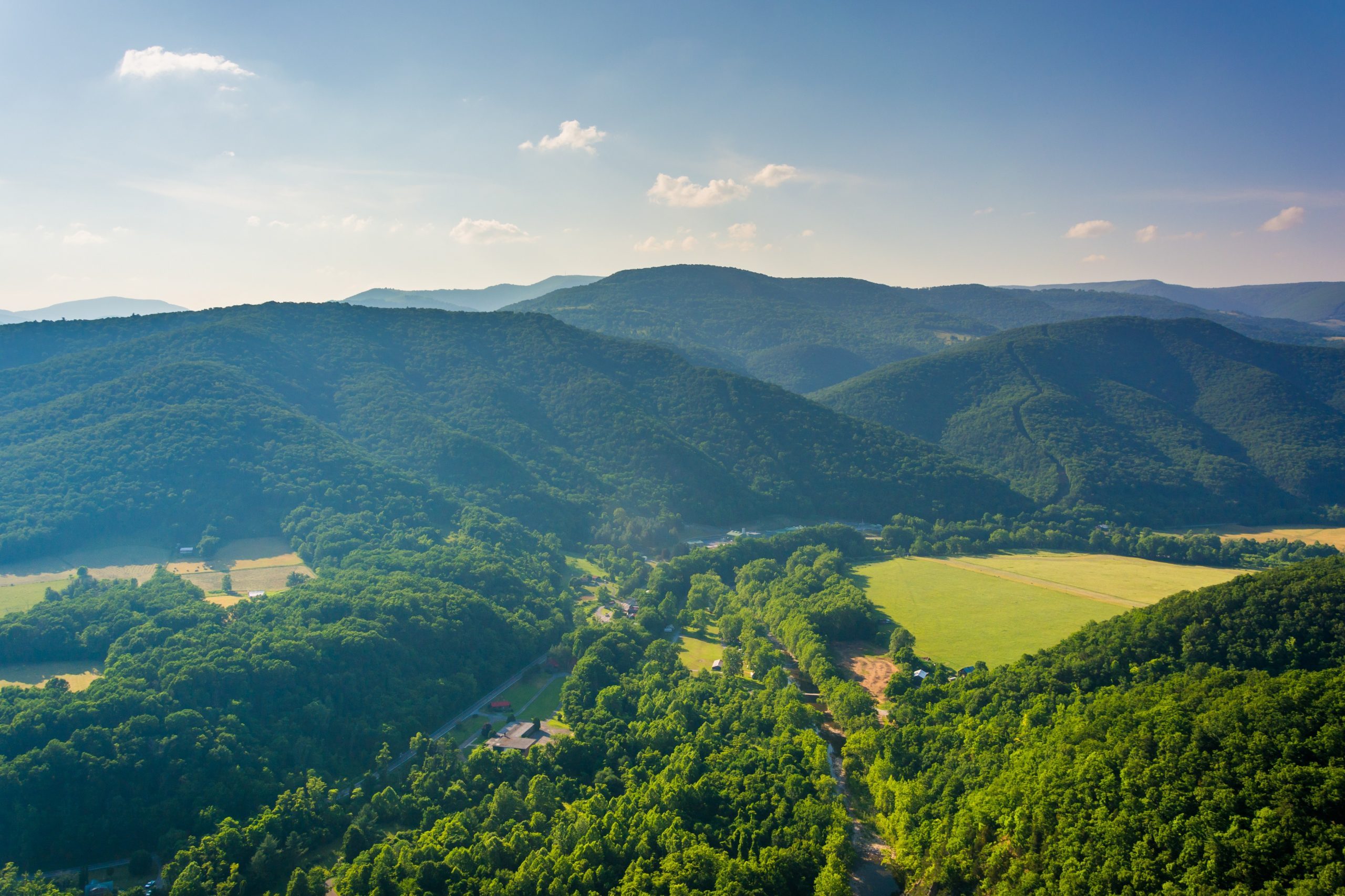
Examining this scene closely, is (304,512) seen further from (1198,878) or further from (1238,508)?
(1238,508)

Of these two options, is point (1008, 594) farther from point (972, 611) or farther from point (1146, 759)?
point (1146, 759)

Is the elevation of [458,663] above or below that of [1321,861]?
below

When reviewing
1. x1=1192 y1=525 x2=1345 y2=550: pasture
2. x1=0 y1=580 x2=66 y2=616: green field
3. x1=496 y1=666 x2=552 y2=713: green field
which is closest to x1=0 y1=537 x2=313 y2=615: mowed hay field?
x1=0 y1=580 x2=66 y2=616: green field

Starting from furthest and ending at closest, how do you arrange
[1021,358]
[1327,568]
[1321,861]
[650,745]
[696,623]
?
[1021,358] < [696,623] < [650,745] < [1327,568] < [1321,861]

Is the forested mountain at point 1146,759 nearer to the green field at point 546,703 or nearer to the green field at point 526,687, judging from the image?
the green field at point 546,703

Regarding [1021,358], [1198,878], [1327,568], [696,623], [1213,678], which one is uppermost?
[1021,358]

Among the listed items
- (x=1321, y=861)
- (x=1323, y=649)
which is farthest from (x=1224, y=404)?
(x=1321, y=861)
